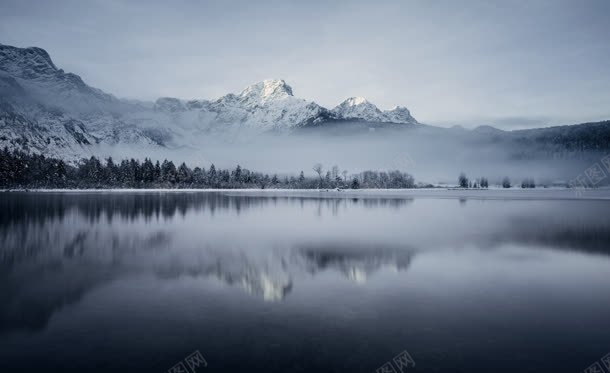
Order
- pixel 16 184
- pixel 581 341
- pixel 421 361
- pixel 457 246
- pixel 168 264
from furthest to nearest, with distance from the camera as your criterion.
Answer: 1. pixel 16 184
2. pixel 457 246
3. pixel 168 264
4. pixel 581 341
5. pixel 421 361

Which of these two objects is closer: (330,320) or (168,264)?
(330,320)

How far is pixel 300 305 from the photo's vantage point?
1495cm

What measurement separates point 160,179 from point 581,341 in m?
199

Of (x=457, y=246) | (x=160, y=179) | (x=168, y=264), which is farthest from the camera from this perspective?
(x=160, y=179)

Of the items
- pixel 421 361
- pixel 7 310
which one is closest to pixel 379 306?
pixel 421 361

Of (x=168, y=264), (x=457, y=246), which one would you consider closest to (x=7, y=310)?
(x=168, y=264)

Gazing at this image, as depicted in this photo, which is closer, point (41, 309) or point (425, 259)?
point (41, 309)

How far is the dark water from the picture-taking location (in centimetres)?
1053

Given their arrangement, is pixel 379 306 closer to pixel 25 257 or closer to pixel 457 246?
pixel 457 246

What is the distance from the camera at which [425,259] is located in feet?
79.6

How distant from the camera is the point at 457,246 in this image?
96.1ft

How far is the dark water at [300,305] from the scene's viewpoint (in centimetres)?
1053

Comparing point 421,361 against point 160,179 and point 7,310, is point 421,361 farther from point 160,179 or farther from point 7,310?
point 160,179

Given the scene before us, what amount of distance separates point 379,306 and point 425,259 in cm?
1060
